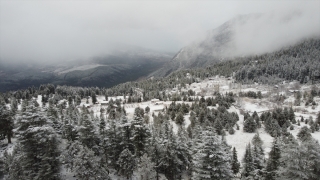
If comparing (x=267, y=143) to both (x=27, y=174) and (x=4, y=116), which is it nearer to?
(x=27, y=174)

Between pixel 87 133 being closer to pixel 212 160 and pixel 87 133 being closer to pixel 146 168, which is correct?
pixel 146 168

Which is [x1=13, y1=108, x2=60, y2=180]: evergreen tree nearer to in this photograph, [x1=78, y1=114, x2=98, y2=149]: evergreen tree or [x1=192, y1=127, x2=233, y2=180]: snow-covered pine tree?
[x1=78, y1=114, x2=98, y2=149]: evergreen tree

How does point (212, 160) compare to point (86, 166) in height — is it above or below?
above

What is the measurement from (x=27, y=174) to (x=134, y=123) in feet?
58.6

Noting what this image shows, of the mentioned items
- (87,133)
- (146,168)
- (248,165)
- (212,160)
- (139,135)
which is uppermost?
(212,160)

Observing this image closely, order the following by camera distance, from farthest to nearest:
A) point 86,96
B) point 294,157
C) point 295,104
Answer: point 86,96 → point 295,104 → point 294,157

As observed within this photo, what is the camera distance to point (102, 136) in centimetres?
3975

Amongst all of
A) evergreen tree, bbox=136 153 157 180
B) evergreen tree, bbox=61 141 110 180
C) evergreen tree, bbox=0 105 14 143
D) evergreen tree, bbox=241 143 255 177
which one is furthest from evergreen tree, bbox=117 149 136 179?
evergreen tree, bbox=0 105 14 143

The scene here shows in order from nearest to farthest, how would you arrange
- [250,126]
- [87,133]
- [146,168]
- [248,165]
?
1. [146,168]
2. [248,165]
3. [87,133]
4. [250,126]

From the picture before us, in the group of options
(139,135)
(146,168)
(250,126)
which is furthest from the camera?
(250,126)

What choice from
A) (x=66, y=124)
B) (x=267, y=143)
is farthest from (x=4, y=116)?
(x=267, y=143)

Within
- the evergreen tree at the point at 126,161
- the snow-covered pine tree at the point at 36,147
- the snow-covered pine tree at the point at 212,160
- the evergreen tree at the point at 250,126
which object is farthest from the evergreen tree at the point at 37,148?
the evergreen tree at the point at 250,126

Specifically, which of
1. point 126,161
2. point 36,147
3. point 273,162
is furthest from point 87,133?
point 273,162

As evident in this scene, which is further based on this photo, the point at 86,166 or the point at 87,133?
the point at 87,133
